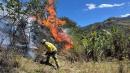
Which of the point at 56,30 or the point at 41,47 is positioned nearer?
the point at 41,47

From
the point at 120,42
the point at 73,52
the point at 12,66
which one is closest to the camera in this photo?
the point at 12,66

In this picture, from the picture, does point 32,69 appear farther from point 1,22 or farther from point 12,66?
point 1,22

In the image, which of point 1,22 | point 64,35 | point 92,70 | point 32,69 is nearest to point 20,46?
point 1,22

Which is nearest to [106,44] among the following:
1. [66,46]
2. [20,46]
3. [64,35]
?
[66,46]

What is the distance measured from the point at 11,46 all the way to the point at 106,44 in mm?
18062

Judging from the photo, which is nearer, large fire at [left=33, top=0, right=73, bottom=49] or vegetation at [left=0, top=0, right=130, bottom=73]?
vegetation at [left=0, top=0, right=130, bottom=73]

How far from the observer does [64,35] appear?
132 ft

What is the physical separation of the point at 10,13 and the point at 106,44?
18775mm

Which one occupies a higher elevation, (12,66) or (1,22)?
(1,22)

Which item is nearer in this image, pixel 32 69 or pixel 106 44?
pixel 32 69

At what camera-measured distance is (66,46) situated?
36438 millimetres

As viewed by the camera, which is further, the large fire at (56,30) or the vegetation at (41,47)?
the large fire at (56,30)

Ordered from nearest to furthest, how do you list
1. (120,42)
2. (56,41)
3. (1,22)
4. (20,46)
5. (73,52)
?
(1,22) < (20,46) < (73,52) < (120,42) < (56,41)

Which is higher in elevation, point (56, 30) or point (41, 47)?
point (56, 30)
